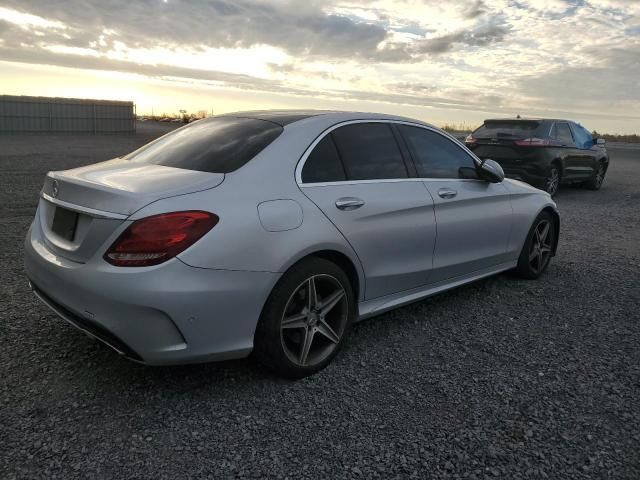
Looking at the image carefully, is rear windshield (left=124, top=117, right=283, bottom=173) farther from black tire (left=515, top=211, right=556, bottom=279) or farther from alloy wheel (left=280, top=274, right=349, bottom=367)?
black tire (left=515, top=211, right=556, bottom=279)

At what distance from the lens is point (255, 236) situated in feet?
9.52

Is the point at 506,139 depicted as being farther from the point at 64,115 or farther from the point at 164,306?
the point at 64,115

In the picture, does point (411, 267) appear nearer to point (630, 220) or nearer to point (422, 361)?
point (422, 361)

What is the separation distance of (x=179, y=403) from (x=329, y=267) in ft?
3.72

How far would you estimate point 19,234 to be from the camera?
6.38 metres

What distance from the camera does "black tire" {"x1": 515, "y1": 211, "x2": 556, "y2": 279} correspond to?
538 centimetres

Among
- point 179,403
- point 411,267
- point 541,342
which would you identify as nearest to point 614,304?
point 541,342

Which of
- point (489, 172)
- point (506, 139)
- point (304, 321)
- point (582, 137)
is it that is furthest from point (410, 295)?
point (582, 137)

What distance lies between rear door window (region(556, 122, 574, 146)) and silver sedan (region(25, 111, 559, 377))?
26.3ft

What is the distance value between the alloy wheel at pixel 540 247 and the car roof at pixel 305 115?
2160 millimetres

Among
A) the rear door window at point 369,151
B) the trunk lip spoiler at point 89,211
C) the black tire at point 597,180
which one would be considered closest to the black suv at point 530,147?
the black tire at point 597,180

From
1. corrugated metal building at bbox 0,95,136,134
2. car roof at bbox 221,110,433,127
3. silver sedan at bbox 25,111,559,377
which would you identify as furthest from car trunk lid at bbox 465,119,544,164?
corrugated metal building at bbox 0,95,136,134

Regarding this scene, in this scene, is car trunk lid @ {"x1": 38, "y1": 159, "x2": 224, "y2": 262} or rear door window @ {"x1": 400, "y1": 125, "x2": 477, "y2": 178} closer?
car trunk lid @ {"x1": 38, "y1": 159, "x2": 224, "y2": 262}

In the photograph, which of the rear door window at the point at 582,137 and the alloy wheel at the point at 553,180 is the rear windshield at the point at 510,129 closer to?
the alloy wheel at the point at 553,180
